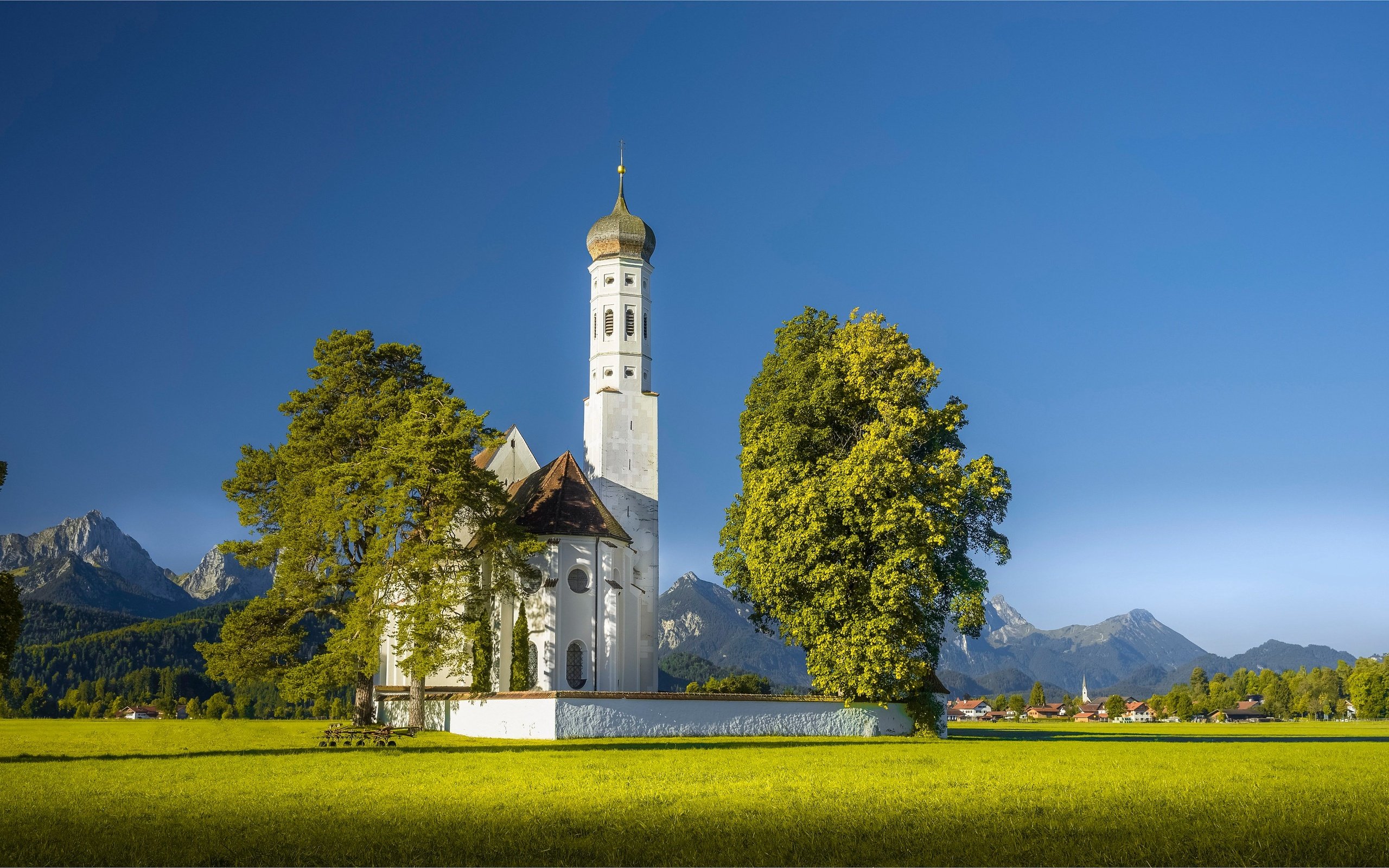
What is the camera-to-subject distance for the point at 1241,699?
14550 centimetres

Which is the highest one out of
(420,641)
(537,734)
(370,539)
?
(370,539)

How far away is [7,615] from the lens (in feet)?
78.0

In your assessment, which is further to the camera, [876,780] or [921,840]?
[876,780]

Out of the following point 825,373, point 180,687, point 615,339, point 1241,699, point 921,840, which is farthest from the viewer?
point 1241,699

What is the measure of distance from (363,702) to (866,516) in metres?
19.9

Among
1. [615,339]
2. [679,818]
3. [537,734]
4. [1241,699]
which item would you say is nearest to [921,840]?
[679,818]

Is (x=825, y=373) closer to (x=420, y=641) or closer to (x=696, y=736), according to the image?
(x=696, y=736)

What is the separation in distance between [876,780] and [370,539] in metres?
26.1

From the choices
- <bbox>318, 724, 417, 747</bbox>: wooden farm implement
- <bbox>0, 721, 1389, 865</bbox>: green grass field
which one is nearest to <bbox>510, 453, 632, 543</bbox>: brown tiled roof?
<bbox>318, 724, 417, 747</bbox>: wooden farm implement

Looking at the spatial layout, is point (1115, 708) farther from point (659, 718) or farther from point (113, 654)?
point (659, 718)

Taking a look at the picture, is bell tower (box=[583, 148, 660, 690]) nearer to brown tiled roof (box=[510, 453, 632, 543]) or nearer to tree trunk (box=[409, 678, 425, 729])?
brown tiled roof (box=[510, 453, 632, 543])

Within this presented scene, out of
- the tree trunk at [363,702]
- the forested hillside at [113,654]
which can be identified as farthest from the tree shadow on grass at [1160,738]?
the forested hillside at [113,654]

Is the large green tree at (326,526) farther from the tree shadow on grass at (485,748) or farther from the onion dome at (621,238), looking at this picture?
the onion dome at (621,238)

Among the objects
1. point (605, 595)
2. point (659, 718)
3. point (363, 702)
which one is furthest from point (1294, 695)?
point (363, 702)
